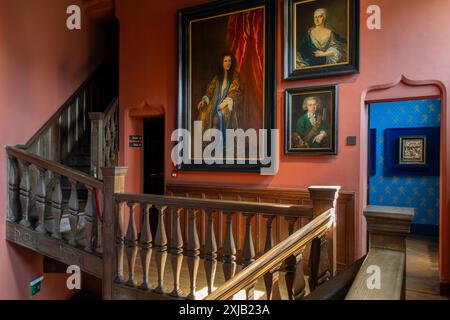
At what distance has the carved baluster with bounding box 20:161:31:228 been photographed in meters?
3.79

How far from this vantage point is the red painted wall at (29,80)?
3.98 meters

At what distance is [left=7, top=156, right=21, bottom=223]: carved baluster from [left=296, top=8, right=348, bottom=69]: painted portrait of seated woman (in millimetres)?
3594

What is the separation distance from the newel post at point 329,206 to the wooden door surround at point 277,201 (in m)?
1.57

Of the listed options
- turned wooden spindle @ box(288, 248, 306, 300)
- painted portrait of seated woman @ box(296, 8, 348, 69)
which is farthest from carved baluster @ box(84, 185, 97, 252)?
painted portrait of seated woman @ box(296, 8, 348, 69)

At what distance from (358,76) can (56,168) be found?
336cm

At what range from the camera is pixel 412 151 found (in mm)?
5898

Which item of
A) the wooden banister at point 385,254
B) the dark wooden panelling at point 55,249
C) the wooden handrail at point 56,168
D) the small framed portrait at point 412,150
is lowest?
the dark wooden panelling at point 55,249

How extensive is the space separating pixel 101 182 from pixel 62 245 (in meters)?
0.98

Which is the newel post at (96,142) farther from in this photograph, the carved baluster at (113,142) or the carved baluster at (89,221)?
the carved baluster at (89,221)

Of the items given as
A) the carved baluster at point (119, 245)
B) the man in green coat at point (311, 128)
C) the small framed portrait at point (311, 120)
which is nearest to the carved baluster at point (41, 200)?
the carved baluster at point (119, 245)

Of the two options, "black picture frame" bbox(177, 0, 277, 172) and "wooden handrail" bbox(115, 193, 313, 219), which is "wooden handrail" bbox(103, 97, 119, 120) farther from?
"wooden handrail" bbox(115, 193, 313, 219)

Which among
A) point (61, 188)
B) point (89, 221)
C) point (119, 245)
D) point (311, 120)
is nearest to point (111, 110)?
point (61, 188)
